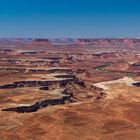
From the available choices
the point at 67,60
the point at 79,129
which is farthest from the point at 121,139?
the point at 67,60

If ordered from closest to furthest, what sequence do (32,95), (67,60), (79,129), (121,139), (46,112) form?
(121,139), (79,129), (46,112), (32,95), (67,60)

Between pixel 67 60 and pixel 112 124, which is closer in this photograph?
pixel 112 124

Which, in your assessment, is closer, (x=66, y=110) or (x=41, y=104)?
(x=66, y=110)

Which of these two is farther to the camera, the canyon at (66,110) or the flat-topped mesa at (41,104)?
the flat-topped mesa at (41,104)

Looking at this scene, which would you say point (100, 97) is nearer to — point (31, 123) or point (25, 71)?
point (31, 123)

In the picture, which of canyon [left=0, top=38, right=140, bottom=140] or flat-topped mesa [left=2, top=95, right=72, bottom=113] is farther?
flat-topped mesa [left=2, top=95, right=72, bottom=113]

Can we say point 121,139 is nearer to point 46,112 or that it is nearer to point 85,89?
point 46,112

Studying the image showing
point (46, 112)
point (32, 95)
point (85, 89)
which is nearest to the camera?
point (46, 112)

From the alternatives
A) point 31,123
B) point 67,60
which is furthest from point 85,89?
point 67,60

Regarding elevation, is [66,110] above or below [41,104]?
below
